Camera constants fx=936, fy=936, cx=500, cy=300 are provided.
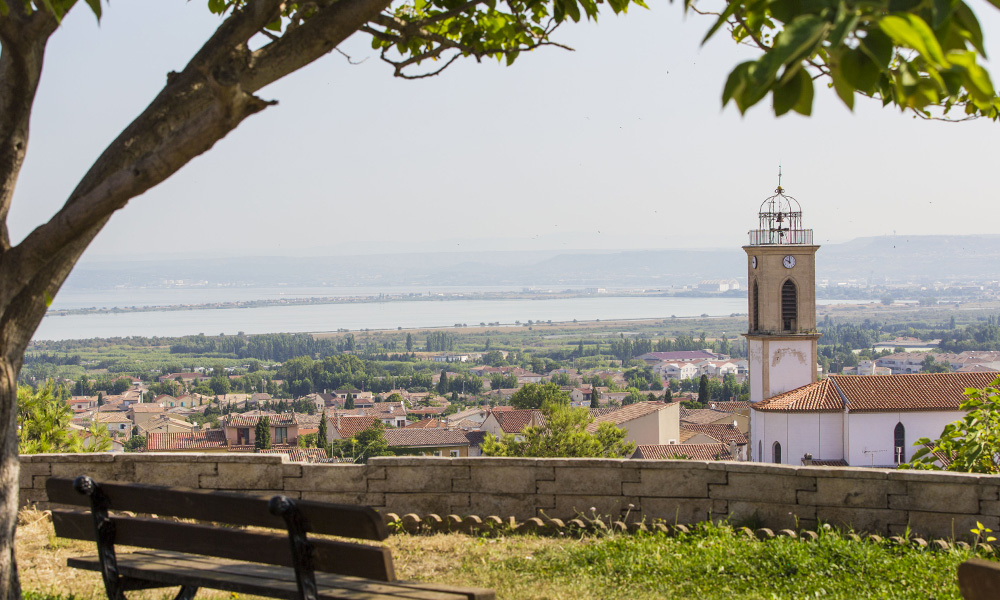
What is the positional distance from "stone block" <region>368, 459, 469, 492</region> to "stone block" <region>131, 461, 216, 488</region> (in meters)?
1.17

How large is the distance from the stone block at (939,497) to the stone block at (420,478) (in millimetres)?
2586

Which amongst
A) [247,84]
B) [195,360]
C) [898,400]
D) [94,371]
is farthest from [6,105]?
[195,360]

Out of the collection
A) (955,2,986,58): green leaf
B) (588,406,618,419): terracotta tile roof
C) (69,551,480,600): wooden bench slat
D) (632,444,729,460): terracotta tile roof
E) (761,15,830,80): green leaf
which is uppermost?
(955,2,986,58): green leaf

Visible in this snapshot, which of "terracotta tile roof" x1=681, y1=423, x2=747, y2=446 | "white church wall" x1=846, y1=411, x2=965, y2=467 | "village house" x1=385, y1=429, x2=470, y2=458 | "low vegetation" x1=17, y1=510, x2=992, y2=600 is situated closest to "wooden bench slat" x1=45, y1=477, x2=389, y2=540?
"low vegetation" x1=17, y1=510, x2=992, y2=600

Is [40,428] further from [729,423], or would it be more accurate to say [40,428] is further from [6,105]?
[729,423]

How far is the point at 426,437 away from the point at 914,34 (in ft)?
191

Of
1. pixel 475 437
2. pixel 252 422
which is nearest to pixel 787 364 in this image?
pixel 475 437

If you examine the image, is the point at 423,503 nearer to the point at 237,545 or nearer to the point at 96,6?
the point at 237,545

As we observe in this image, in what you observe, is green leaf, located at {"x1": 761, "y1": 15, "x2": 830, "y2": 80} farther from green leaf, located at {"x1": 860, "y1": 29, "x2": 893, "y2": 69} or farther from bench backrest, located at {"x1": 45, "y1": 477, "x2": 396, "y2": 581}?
bench backrest, located at {"x1": 45, "y1": 477, "x2": 396, "y2": 581}

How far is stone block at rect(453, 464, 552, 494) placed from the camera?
5.86 meters

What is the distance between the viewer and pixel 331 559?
3.23 m

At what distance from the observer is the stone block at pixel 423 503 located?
5953 millimetres

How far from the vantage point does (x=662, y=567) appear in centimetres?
459

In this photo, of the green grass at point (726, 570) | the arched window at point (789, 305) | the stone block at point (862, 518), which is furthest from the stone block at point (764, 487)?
the arched window at point (789, 305)
